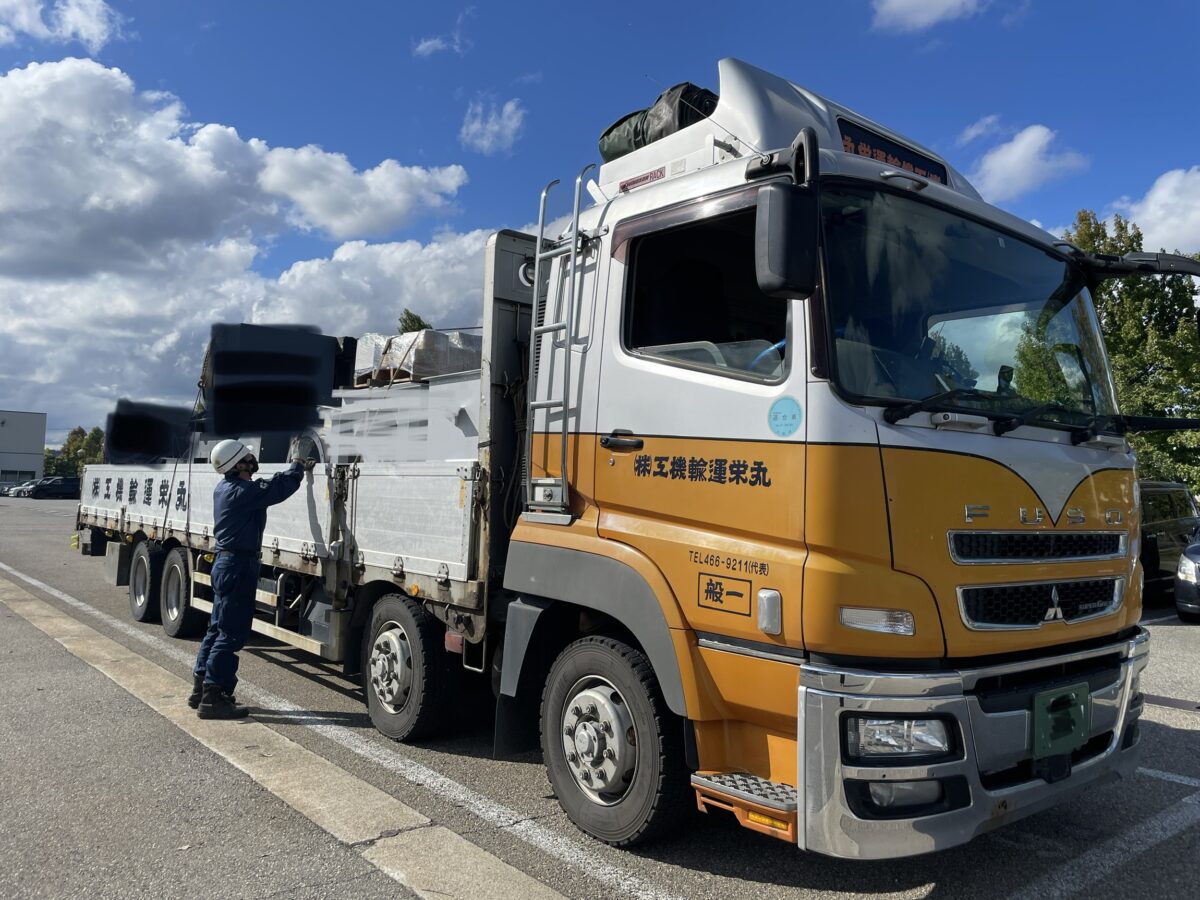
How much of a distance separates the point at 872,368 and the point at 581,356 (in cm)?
143

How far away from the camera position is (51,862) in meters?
3.65

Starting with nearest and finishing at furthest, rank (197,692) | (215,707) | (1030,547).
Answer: (1030,547), (215,707), (197,692)

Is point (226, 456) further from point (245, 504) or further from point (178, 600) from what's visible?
point (178, 600)

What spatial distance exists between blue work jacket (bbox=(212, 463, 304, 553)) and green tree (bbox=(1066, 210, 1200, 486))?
1648cm

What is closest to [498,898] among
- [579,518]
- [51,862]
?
[579,518]

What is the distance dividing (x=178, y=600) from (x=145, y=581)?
104 cm

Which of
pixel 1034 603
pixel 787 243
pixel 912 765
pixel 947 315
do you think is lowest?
pixel 912 765

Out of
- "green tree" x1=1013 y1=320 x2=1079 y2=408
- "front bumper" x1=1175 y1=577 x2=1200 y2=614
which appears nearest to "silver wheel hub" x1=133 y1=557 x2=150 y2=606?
"green tree" x1=1013 y1=320 x2=1079 y2=408

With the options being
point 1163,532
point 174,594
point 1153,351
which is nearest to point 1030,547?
point 174,594

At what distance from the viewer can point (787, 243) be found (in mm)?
2920

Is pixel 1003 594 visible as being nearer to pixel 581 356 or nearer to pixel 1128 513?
pixel 1128 513

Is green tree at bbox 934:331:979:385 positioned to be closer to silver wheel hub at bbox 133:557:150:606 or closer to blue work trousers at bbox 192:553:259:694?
blue work trousers at bbox 192:553:259:694

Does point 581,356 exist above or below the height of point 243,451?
above

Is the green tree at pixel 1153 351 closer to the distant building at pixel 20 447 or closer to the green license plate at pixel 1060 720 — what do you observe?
the green license plate at pixel 1060 720
